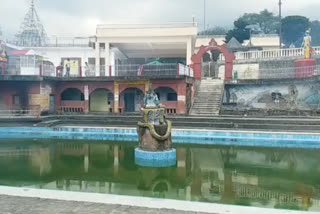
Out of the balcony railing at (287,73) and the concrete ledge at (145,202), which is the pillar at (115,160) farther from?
the balcony railing at (287,73)

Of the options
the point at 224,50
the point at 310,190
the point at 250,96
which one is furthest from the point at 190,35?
the point at 310,190

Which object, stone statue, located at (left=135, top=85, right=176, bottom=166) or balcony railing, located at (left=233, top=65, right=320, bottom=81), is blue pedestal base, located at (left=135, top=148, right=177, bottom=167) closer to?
stone statue, located at (left=135, top=85, right=176, bottom=166)

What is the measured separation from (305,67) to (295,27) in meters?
33.0

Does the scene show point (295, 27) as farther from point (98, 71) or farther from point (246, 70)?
point (98, 71)

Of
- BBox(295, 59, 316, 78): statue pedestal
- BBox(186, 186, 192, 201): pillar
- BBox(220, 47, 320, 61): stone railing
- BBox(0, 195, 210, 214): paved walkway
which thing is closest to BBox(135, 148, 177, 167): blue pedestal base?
BBox(186, 186, 192, 201): pillar

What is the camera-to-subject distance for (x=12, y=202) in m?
6.53

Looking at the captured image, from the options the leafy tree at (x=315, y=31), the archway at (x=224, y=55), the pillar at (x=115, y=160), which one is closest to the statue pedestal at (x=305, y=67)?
the archway at (x=224, y=55)

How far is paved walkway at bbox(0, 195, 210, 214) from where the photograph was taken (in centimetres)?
596

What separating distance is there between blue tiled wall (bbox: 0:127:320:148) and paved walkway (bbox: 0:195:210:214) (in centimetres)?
1017

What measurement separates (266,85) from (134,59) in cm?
1773

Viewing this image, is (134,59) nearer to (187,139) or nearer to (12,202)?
(187,139)

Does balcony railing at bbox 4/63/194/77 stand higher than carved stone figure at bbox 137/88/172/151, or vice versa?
balcony railing at bbox 4/63/194/77

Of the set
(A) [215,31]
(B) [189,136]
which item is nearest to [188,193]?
(B) [189,136]

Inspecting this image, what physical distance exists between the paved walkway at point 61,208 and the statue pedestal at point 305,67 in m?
20.2
